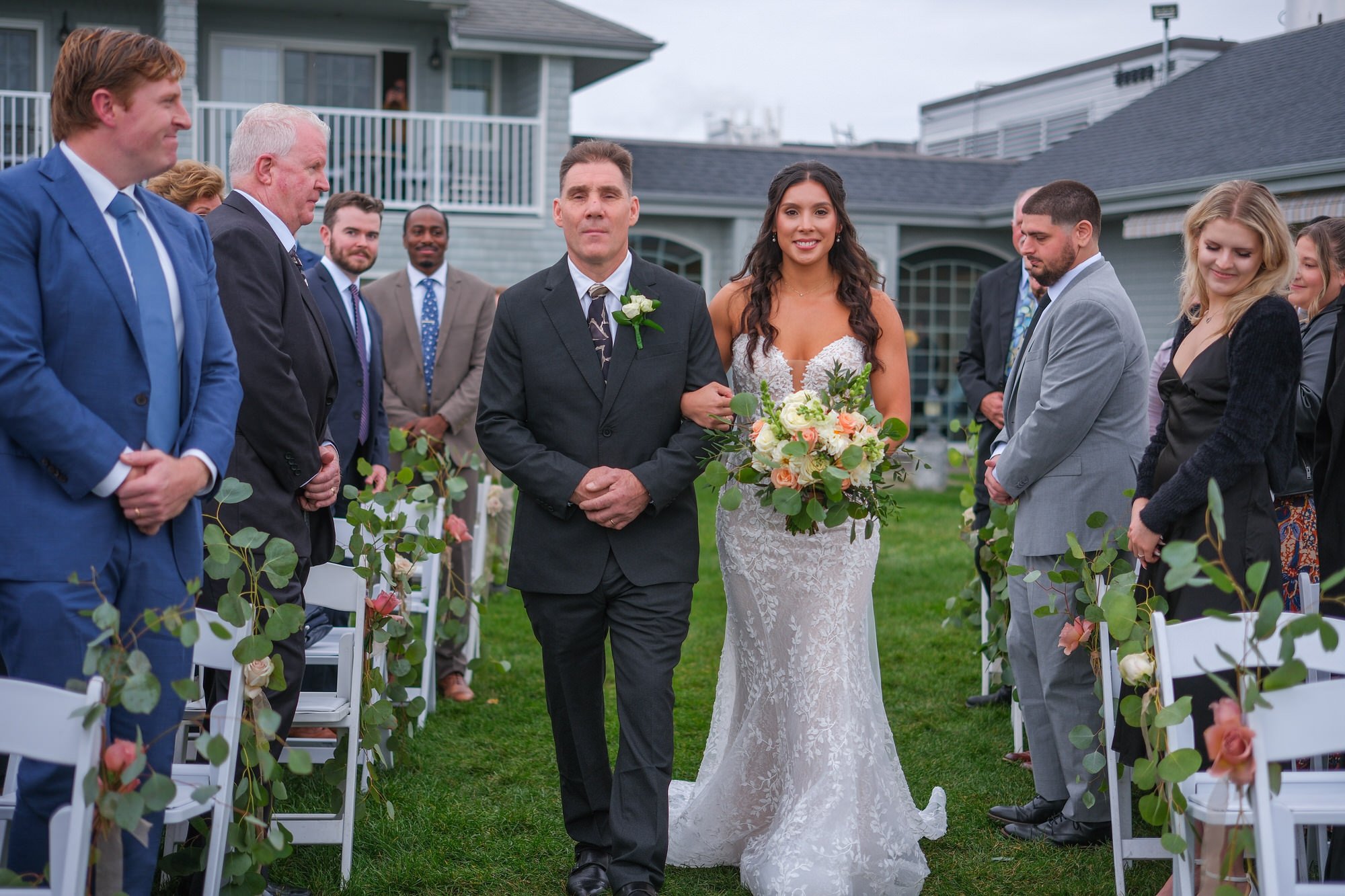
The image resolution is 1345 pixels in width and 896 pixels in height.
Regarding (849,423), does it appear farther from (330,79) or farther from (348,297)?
(330,79)

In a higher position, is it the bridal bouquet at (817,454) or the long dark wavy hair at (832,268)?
the long dark wavy hair at (832,268)

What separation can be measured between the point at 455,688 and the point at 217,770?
378 centimetres

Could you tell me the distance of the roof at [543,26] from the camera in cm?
1733

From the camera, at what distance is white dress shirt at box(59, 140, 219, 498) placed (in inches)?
117

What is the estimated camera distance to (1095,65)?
26.0 metres

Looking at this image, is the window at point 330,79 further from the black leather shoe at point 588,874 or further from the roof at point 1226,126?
the black leather shoe at point 588,874

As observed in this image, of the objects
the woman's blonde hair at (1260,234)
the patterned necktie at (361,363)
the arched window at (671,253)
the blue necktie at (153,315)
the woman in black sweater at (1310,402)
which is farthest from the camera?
the arched window at (671,253)

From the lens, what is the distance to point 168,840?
396 centimetres

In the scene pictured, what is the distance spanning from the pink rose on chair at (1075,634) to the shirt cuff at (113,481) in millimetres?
3157

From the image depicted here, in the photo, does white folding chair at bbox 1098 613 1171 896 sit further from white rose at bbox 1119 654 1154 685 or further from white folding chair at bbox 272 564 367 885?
white folding chair at bbox 272 564 367 885

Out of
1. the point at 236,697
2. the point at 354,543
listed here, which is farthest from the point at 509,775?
the point at 236,697

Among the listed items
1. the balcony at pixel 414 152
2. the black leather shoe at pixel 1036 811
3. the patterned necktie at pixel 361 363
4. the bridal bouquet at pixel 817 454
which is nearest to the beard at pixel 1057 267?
the bridal bouquet at pixel 817 454

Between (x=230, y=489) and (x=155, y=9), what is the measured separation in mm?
16717

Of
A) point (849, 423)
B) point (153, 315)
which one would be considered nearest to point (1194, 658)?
point (849, 423)
